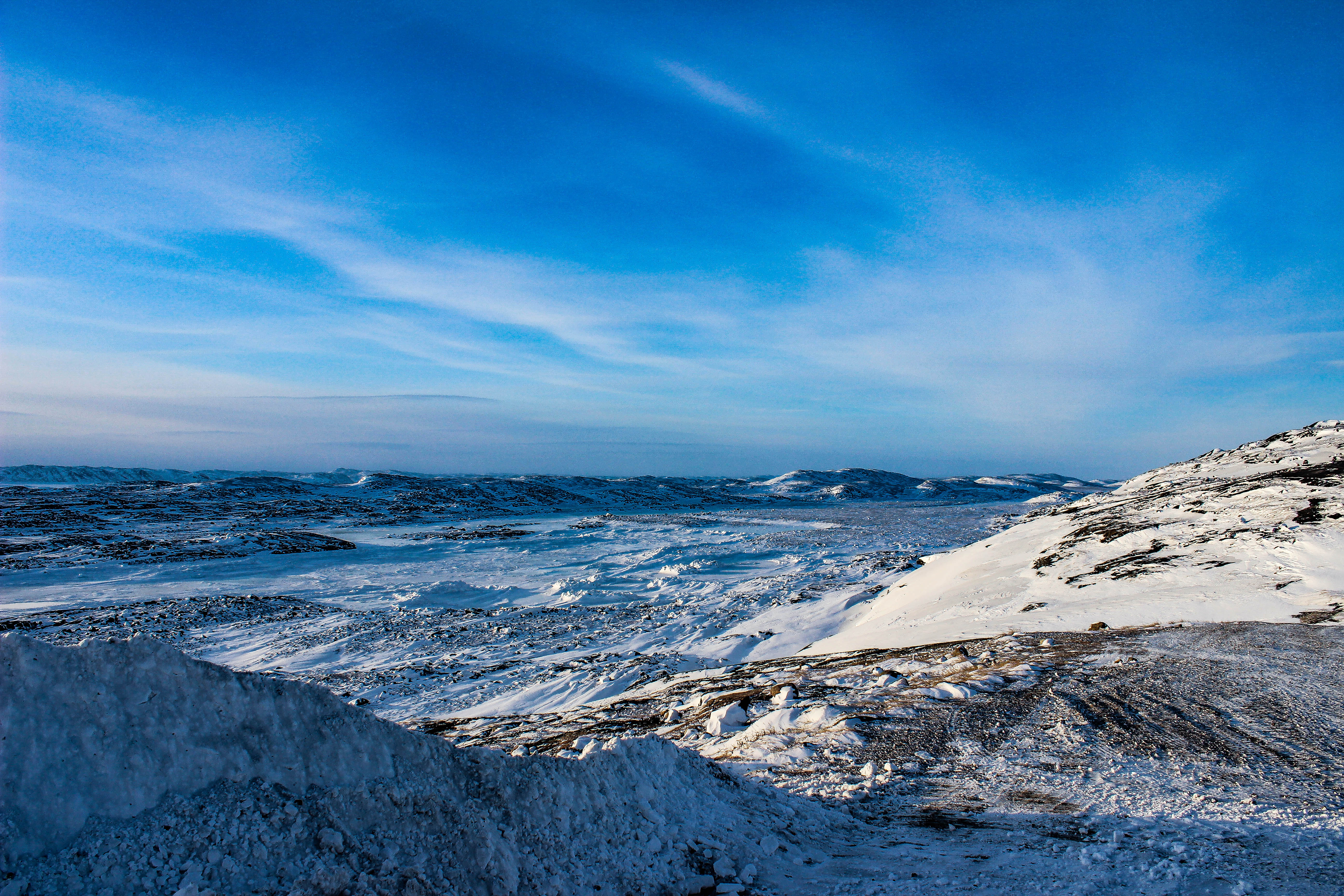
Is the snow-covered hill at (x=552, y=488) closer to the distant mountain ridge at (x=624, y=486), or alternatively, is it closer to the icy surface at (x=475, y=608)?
the distant mountain ridge at (x=624, y=486)

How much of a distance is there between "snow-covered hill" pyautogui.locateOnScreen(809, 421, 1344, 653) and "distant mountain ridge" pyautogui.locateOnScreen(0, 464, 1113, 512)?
53604 mm

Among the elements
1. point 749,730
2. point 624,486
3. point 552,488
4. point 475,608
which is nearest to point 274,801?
point 749,730

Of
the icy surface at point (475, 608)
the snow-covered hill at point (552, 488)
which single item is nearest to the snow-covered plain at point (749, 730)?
the icy surface at point (475, 608)

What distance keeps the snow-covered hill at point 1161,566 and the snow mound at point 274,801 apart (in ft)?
25.3

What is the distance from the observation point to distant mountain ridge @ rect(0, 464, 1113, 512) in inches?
2726

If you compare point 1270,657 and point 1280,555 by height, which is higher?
point 1280,555

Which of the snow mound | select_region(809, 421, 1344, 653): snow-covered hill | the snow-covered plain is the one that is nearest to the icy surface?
the snow-covered plain

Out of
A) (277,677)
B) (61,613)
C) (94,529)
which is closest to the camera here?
(277,677)

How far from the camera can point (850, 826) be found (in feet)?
12.1

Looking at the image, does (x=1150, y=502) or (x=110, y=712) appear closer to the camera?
(x=110, y=712)

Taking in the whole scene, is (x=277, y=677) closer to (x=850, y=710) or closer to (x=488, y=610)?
(x=850, y=710)

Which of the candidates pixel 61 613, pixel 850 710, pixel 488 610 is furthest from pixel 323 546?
pixel 850 710

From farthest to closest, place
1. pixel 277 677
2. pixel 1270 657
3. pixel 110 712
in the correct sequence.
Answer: pixel 1270 657, pixel 277 677, pixel 110 712

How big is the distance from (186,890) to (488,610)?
16541mm
